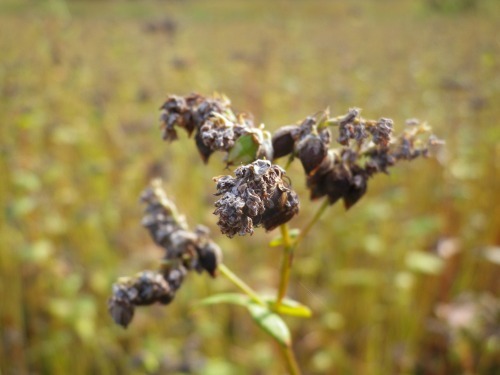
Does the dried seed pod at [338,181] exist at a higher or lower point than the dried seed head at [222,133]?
higher

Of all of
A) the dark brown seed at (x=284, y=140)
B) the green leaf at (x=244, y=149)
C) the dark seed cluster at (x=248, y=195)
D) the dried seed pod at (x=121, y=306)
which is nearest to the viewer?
the dark seed cluster at (x=248, y=195)

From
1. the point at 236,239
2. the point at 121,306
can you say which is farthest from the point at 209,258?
the point at 236,239

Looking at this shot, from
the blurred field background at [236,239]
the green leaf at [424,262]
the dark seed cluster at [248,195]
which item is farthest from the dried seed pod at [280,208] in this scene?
the green leaf at [424,262]

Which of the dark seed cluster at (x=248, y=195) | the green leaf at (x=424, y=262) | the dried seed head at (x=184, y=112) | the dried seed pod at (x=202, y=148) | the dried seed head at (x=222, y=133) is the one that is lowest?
the dark seed cluster at (x=248, y=195)

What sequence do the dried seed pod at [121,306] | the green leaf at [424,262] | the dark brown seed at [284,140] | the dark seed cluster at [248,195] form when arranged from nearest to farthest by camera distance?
the dark seed cluster at [248,195]
the dark brown seed at [284,140]
the dried seed pod at [121,306]
the green leaf at [424,262]

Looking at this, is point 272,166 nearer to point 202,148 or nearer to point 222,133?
point 222,133

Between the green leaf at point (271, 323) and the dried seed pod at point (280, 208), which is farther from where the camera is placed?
the green leaf at point (271, 323)

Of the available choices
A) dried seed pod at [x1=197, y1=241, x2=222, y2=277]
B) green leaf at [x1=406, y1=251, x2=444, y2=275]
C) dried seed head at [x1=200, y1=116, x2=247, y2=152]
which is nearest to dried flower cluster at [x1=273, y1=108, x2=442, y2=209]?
dried seed head at [x1=200, y1=116, x2=247, y2=152]

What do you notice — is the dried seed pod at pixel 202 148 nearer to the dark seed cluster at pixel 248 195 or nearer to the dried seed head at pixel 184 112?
the dried seed head at pixel 184 112

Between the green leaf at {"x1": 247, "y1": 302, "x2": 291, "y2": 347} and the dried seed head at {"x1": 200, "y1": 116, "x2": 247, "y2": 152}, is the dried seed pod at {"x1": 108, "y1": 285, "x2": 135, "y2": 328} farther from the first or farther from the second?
the dried seed head at {"x1": 200, "y1": 116, "x2": 247, "y2": 152}
